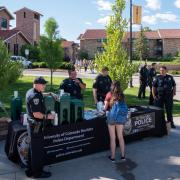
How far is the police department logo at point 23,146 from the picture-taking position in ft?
24.3

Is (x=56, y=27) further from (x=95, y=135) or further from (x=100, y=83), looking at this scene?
(x=95, y=135)

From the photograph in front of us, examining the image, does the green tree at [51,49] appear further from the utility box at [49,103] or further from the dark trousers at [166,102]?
the utility box at [49,103]

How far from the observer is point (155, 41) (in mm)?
95938

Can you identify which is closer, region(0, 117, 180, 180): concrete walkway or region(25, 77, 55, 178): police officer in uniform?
region(25, 77, 55, 178): police officer in uniform

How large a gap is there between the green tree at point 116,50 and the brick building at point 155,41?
7870 cm

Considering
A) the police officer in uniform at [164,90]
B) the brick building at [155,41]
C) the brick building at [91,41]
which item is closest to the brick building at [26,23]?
the brick building at [91,41]

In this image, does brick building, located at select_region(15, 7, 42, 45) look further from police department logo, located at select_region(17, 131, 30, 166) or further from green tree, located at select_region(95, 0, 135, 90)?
police department logo, located at select_region(17, 131, 30, 166)

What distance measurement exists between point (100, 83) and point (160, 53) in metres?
87.8

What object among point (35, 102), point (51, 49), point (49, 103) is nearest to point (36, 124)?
point (35, 102)

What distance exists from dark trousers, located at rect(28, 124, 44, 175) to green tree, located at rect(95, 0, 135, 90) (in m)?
6.02

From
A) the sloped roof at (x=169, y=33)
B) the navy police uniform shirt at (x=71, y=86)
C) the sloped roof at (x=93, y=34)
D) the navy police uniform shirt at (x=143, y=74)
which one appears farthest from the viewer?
the sloped roof at (x=93, y=34)

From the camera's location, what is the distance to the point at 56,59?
25.2 meters

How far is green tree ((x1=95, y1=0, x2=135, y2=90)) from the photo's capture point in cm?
1277

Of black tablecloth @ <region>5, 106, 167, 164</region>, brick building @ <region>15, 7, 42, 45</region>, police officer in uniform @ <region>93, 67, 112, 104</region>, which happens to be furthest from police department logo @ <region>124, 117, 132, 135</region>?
brick building @ <region>15, 7, 42, 45</region>
